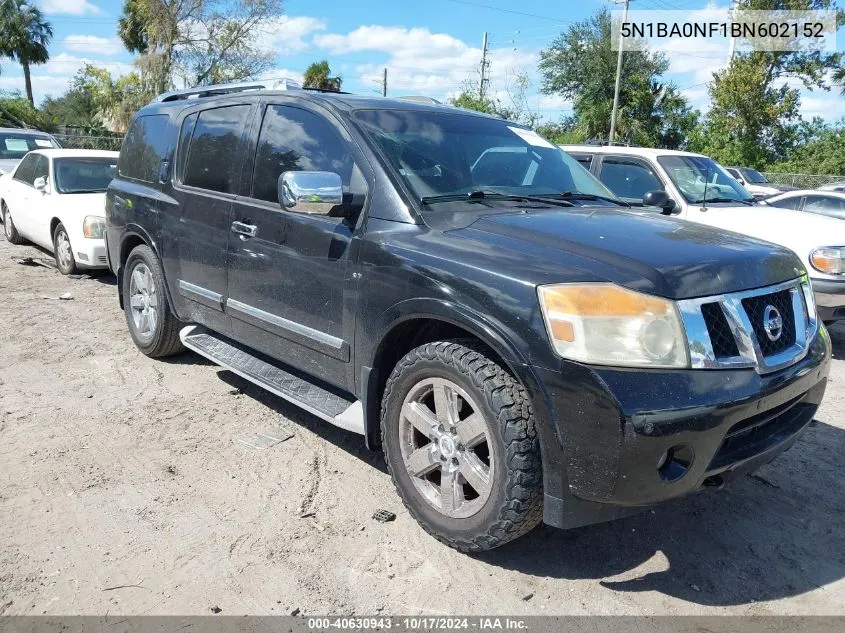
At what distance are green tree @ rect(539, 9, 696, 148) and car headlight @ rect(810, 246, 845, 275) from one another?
32263 mm

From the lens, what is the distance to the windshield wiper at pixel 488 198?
3.36 meters

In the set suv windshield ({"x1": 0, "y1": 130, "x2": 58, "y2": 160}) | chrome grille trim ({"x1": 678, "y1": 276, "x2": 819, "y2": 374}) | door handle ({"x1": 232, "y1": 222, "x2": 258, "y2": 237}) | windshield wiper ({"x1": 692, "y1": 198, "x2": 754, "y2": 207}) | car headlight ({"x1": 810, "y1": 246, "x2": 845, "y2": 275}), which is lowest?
car headlight ({"x1": 810, "y1": 246, "x2": 845, "y2": 275})

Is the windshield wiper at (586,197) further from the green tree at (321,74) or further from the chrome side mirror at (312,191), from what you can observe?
the green tree at (321,74)

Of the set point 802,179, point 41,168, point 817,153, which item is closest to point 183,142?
point 41,168

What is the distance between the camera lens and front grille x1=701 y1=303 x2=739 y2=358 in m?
2.57

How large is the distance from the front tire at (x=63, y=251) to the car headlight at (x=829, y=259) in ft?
26.4

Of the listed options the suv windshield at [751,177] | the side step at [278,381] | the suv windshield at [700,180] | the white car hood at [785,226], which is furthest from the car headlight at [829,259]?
Answer: the suv windshield at [751,177]

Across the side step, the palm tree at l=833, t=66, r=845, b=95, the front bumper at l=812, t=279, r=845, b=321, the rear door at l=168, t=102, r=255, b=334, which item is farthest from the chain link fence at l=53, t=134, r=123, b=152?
the palm tree at l=833, t=66, r=845, b=95

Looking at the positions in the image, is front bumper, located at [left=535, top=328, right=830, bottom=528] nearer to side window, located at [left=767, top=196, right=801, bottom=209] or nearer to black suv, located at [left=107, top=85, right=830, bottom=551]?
black suv, located at [left=107, top=85, right=830, bottom=551]

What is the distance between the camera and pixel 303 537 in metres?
3.11

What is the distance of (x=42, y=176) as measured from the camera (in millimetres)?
9336

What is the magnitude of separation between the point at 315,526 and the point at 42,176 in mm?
8195

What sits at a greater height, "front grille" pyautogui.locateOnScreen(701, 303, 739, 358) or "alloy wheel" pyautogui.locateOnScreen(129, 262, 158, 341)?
"front grille" pyautogui.locateOnScreen(701, 303, 739, 358)

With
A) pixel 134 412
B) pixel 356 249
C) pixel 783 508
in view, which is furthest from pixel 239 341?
pixel 783 508
